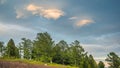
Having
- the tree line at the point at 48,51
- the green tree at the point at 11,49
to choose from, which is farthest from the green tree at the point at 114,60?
the green tree at the point at 11,49

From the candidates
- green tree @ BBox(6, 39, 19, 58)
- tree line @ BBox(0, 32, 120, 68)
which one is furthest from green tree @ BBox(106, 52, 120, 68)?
green tree @ BBox(6, 39, 19, 58)

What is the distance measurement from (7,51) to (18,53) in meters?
9.74

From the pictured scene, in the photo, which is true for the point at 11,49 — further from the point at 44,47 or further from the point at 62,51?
the point at 62,51

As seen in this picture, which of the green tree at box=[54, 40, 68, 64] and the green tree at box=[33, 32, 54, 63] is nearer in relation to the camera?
the green tree at box=[33, 32, 54, 63]

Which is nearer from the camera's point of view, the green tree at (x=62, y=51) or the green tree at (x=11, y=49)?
the green tree at (x=11, y=49)

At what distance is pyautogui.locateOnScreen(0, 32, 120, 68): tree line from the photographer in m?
105

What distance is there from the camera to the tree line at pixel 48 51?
105 meters

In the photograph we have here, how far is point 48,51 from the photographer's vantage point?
10775cm

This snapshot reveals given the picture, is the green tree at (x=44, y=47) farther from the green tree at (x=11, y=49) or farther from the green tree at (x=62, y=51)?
the green tree at (x=11, y=49)

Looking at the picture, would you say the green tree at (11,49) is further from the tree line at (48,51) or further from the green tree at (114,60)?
the green tree at (114,60)

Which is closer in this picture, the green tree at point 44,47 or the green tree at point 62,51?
the green tree at point 44,47

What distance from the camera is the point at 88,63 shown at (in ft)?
328

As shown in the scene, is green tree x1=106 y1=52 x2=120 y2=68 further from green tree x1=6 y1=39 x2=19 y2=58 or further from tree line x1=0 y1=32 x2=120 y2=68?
green tree x1=6 y1=39 x2=19 y2=58

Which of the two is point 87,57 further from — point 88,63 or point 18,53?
point 18,53
